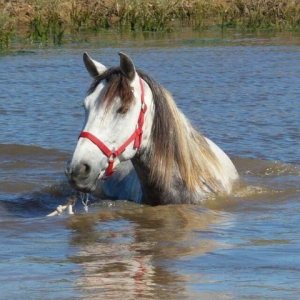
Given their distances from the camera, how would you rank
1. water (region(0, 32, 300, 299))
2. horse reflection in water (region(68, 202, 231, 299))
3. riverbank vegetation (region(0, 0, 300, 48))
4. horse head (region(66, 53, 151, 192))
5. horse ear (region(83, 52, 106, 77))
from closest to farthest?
horse reflection in water (region(68, 202, 231, 299)) < water (region(0, 32, 300, 299)) < horse head (region(66, 53, 151, 192)) < horse ear (region(83, 52, 106, 77)) < riverbank vegetation (region(0, 0, 300, 48))

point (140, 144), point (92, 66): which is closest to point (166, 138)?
point (140, 144)

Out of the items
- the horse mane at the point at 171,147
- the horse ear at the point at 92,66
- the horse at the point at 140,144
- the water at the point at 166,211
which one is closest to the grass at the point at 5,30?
the water at the point at 166,211

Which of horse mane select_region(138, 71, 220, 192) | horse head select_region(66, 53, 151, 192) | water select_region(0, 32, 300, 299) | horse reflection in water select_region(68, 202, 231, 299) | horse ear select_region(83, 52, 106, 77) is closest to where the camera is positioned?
horse reflection in water select_region(68, 202, 231, 299)

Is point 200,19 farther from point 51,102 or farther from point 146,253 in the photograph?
point 146,253

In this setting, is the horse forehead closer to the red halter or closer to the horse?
the horse

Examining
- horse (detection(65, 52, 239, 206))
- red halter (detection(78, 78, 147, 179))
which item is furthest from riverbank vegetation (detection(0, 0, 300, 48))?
red halter (detection(78, 78, 147, 179))

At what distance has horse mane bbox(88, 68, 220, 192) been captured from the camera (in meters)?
5.46

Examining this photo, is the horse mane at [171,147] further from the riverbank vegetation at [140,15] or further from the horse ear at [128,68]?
the riverbank vegetation at [140,15]

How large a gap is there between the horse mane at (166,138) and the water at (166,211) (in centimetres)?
26

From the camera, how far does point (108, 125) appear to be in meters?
5.37

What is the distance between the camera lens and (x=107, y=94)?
537 centimetres

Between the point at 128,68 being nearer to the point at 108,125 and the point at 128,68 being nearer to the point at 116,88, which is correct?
the point at 116,88

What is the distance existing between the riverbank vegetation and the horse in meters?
17.0

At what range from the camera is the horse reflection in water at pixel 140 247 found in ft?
13.6
